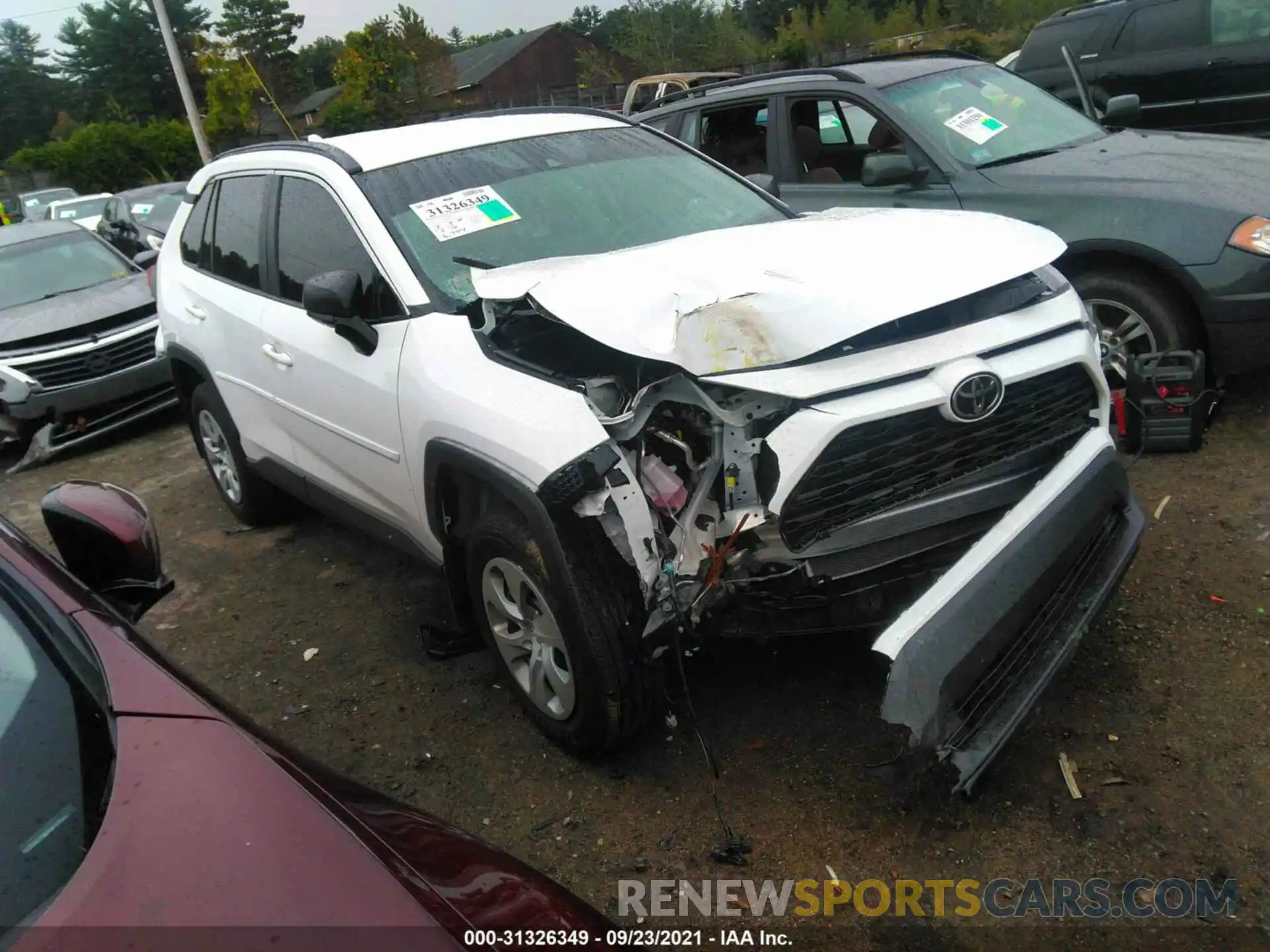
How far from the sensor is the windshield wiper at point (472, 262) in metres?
3.20

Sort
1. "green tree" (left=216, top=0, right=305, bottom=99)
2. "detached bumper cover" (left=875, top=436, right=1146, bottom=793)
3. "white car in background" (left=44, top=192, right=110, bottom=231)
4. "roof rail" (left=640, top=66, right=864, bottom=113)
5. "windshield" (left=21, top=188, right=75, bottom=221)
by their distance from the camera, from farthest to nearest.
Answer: "green tree" (left=216, top=0, right=305, bottom=99) < "windshield" (left=21, top=188, right=75, bottom=221) < "white car in background" (left=44, top=192, right=110, bottom=231) < "roof rail" (left=640, top=66, right=864, bottom=113) < "detached bumper cover" (left=875, top=436, right=1146, bottom=793)

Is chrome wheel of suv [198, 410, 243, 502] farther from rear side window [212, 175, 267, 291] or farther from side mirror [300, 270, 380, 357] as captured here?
side mirror [300, 270, 380, 357]

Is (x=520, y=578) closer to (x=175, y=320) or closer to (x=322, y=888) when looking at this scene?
(x=322, y=888)

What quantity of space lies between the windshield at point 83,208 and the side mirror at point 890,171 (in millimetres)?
15035

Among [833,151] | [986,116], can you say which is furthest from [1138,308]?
[833,151]

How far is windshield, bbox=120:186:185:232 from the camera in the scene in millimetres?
12641

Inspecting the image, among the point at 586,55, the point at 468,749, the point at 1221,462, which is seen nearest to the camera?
the point at 468,749

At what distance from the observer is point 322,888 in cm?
143

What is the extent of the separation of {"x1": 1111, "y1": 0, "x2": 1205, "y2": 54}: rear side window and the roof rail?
4.25 metres

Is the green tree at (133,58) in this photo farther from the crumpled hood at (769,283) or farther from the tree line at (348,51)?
the crumpled hood at (769,283)

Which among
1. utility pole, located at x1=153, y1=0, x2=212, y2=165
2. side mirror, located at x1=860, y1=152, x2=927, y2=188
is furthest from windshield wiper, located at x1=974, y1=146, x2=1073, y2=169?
utility pole, located at x1=153, y1=0, x2=212, y2=165

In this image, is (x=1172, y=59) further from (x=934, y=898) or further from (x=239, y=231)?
(x=934, y=898)

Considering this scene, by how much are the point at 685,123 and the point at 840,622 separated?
4.60 m

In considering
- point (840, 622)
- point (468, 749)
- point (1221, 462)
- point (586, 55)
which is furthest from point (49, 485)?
point (586, 55)
